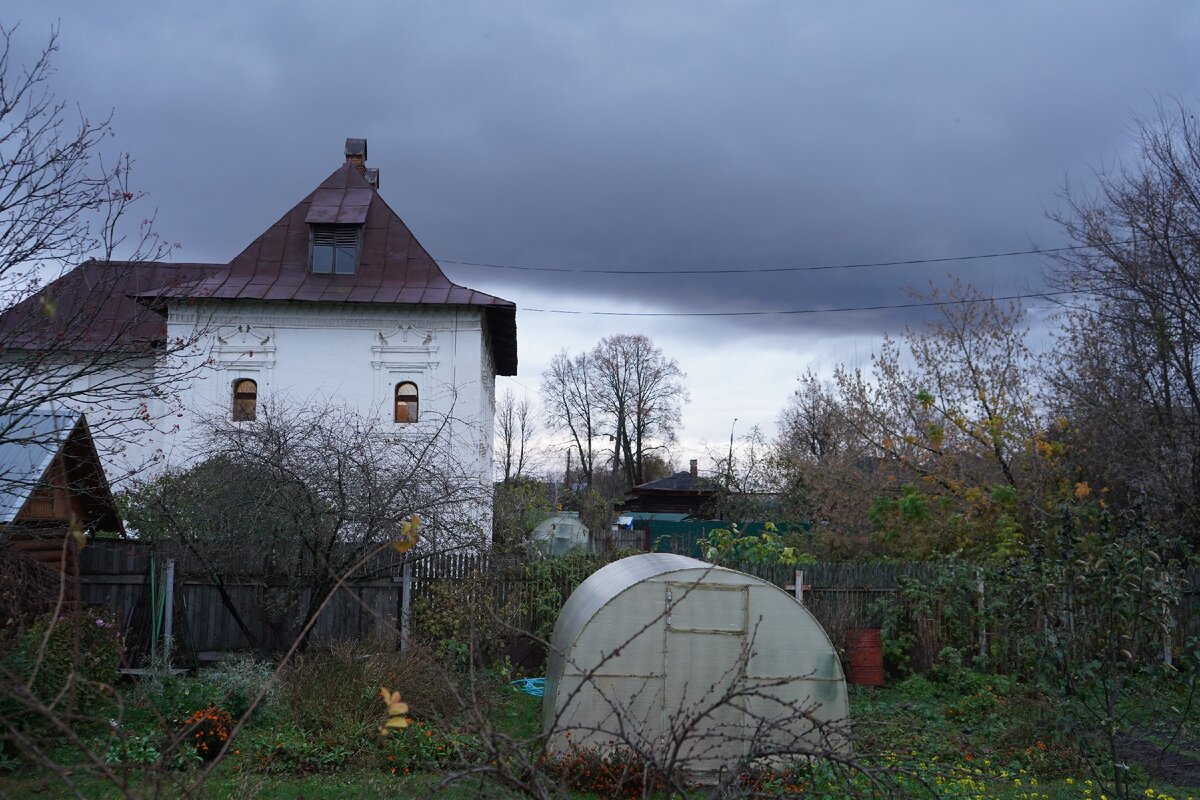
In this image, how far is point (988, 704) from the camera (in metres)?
12.5

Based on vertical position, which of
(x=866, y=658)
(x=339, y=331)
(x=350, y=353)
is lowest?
(x=866, y=658)

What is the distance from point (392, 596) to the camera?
1449 centimetres

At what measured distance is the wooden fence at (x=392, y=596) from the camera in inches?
535

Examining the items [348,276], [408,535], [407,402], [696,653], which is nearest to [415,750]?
[696,653]

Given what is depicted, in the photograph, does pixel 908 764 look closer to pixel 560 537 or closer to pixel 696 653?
pixel 696 653

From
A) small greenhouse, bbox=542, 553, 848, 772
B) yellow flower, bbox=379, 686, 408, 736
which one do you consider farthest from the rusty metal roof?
yellow flower, bbox=379, 686, 408, 736

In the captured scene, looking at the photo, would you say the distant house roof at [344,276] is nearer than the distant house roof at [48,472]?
No

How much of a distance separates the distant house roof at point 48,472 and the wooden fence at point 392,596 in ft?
2.90

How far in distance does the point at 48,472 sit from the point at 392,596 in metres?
4.89

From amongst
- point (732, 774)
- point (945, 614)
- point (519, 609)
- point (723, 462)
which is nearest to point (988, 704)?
point (945, 614)

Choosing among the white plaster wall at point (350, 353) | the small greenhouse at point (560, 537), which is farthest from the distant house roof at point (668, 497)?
the small greenhouse at point (560, 537)

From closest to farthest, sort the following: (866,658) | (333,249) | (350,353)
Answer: (866,658), (350,353), (333,249)

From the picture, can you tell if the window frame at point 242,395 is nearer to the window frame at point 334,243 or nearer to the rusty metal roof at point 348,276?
the rusty metal roof at point 348,276

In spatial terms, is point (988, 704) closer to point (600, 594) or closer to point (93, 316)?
point (600, 594)
